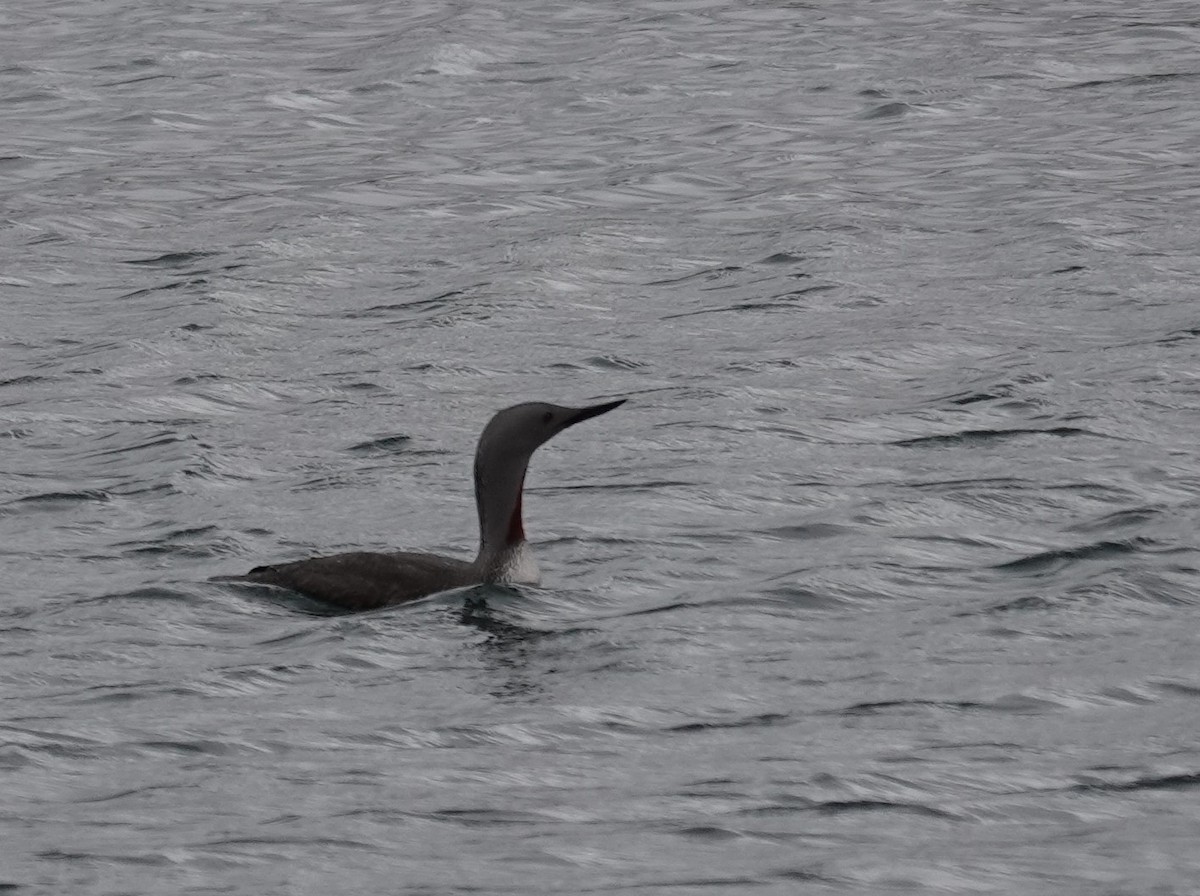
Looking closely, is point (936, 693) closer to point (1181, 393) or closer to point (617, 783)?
A: point (617, 783)

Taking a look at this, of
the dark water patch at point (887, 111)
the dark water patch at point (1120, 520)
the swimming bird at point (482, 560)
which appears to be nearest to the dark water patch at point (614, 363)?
the dark water patch at point (1120, 520)

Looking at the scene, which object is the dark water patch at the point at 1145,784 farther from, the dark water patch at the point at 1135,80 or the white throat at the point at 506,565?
the dark water patch at the point at 1135,80

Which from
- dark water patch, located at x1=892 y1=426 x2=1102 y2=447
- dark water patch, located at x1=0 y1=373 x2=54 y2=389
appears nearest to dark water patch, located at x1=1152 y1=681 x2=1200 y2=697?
dark water patch, located at x1=892 y1=426 x2=1102 y2=447

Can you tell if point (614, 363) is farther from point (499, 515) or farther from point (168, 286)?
point (499, 515)

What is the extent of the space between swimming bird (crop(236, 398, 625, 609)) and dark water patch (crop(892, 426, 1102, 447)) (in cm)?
311

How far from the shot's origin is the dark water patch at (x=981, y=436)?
14.1 meters

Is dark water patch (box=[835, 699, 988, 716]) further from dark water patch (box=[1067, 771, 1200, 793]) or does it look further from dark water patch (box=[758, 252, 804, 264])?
dark water patch (box=[758, 252, 804, 264])

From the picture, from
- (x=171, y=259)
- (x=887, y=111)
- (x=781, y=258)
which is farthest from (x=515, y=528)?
(x=887, y=111)

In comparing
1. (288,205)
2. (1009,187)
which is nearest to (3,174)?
(288,205)

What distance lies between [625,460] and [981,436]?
6.33 ft

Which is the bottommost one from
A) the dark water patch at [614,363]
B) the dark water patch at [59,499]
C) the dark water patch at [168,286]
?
the dark water patch at [614,363]

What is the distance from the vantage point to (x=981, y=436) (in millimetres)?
14195

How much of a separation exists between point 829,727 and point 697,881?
1.55 metres

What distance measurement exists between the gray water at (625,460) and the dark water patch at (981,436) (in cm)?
6
